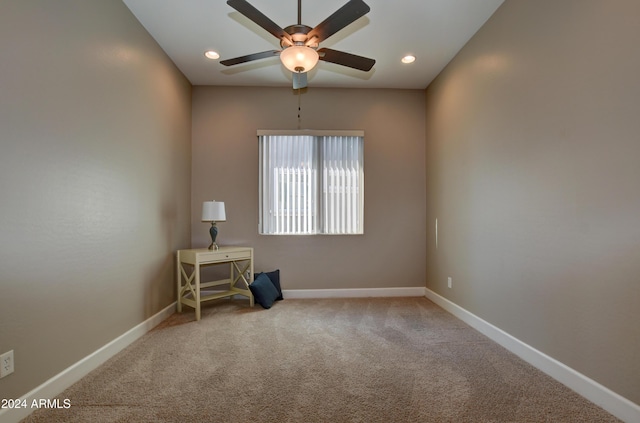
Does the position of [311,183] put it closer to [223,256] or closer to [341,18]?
[223,256]

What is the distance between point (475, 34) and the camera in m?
3.02

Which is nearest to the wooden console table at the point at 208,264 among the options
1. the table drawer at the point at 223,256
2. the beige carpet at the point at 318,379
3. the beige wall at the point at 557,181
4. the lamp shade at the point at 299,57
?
the table drawer at the point at 223,256

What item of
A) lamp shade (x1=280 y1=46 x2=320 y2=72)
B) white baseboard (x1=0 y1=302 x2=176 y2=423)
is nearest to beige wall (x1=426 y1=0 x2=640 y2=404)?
lamp shade (x1=280 y1=46 x2=320 y2=72)

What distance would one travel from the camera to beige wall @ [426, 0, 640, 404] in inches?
64.6

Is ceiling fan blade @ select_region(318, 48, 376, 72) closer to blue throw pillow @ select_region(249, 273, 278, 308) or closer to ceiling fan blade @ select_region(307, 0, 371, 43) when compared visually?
ceiling fan blade @ select_region(307, 0, 371, 43)

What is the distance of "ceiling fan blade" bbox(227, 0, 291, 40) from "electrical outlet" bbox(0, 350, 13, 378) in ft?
7.23

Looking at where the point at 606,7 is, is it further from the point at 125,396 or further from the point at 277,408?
the point at 125,396

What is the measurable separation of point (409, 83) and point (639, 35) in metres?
2.73

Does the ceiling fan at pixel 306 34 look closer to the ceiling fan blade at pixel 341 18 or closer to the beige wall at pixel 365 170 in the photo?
the ceiling fan blade at pixel 341 18

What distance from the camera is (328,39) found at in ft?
10.3

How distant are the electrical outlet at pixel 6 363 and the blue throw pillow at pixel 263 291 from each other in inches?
87.6

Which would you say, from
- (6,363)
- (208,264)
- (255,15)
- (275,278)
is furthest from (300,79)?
(6,363)

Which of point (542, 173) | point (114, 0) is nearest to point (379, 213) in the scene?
point (542, 173)

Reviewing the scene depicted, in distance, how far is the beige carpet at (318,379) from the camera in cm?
169
